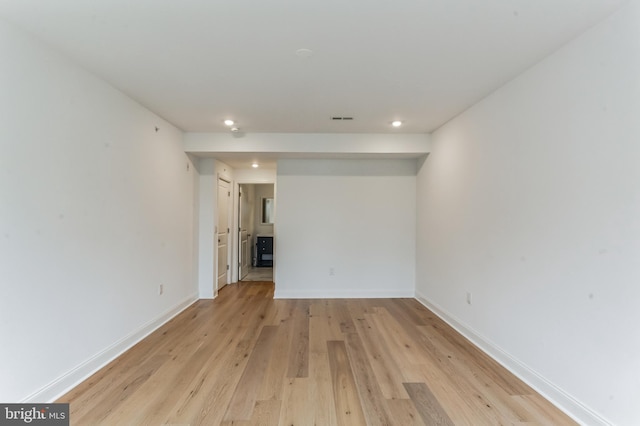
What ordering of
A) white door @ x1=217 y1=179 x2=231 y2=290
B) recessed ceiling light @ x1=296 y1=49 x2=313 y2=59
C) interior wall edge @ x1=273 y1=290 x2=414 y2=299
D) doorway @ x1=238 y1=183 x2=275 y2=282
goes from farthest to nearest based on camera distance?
doorway @ x1=238 y1=183 x2=275 y2=282 < white door @ x1=217 y1=179 x2=231 y2=290 < interior wall edge @ x1=273 y1=290 x2=414 y2=299 < recessed ceiling light @ x1=296 y1=49 x2=313 y2=59

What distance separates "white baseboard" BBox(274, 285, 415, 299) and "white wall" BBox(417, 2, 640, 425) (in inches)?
63.1

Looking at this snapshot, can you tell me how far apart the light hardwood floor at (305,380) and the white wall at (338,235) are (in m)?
1.15

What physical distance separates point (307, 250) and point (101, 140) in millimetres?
2997

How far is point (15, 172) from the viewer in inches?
71.0

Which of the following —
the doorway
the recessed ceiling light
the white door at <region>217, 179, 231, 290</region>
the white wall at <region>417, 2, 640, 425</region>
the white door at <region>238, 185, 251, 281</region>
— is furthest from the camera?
the doorway

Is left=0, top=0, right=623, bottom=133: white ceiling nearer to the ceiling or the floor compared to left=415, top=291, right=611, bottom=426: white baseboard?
nearer to the ceiling

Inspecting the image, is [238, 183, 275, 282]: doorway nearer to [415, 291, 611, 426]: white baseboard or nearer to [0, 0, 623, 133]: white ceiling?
[0, 0, 623, 133]: white ceiling

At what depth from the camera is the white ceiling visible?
1.66m

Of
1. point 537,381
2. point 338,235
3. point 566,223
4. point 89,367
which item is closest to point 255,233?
point 338,235

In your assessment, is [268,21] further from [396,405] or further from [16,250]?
[396,405]

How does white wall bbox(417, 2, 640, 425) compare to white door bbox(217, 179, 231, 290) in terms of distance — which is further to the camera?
white door bbox(217, 179, 231, 290)

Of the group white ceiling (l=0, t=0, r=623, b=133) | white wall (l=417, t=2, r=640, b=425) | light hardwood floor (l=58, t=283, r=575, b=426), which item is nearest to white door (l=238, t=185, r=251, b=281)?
light hardwood floor (l=58, t=283, r=575, b=426)

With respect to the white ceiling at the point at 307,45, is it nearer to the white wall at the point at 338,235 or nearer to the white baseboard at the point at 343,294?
the white wall at the point at 338,235

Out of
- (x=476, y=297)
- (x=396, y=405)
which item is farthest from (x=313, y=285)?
(x=396, y=405)
